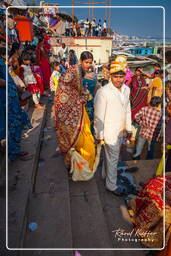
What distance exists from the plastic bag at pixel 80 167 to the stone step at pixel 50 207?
25cm

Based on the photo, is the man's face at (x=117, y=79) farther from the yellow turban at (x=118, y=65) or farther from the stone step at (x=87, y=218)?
the stone step at (x=87, y=218)

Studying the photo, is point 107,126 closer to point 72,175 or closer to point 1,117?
point 72,175

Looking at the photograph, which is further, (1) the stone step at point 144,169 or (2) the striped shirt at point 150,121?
(2) the striped shirt at point 150,121

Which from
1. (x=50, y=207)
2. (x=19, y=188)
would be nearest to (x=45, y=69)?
(x=19, y=188)

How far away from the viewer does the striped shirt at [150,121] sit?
3.68 metres

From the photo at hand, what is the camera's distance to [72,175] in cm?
300

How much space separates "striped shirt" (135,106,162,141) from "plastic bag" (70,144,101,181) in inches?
61.9

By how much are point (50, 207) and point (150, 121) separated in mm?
2693

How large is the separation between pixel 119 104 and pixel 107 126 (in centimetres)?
39

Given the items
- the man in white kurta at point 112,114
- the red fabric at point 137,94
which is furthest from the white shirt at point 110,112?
A: the red fabric at point 137,94

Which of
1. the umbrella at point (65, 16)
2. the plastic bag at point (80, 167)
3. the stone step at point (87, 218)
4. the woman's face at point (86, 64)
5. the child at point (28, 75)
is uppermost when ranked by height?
the umbrella at point (65, 16)

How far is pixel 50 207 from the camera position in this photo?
2.48 metres

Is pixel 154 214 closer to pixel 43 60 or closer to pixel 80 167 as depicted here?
pixel 80 167

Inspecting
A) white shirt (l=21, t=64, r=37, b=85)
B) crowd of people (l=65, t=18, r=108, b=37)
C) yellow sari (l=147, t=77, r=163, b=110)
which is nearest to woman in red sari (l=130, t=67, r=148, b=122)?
yellow sari (l=147, t=77, r=163, b=110)
